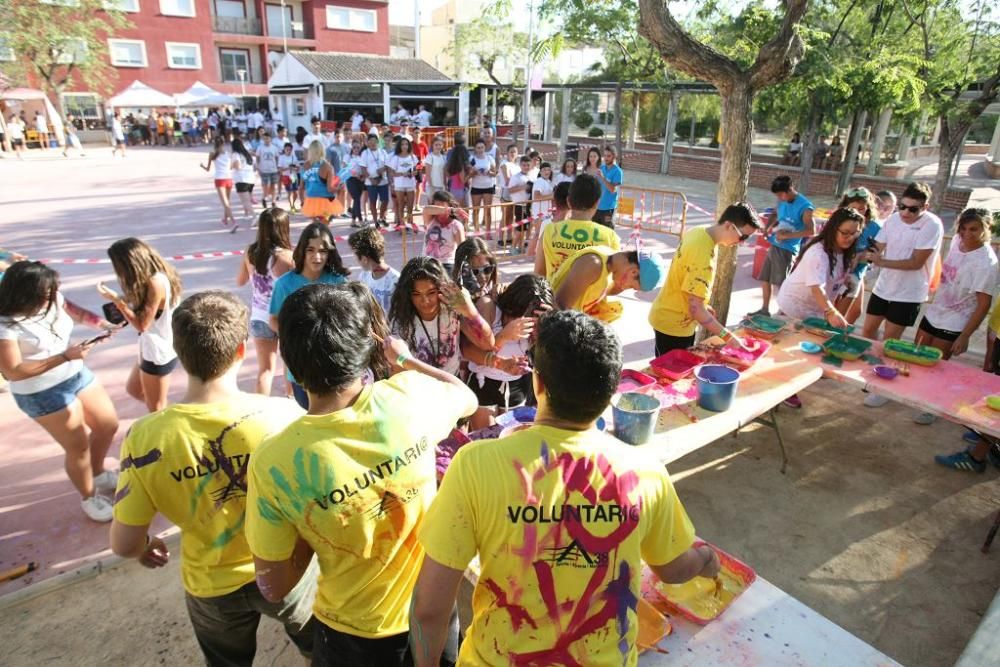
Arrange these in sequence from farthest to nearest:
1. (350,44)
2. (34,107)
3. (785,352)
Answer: (350,44) < (34,107) < (785,352)

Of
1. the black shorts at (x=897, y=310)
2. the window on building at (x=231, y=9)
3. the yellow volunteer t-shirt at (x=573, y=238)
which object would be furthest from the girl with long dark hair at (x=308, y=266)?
the window on building at (x=231, y=9)

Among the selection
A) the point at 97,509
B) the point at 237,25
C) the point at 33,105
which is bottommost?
the point at 97,509

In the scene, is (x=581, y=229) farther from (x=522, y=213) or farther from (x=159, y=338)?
(x=522, y=213)

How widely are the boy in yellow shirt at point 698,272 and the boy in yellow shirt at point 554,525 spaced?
283 centimetres

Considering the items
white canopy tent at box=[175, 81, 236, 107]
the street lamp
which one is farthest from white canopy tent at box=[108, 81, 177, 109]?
the street lamp

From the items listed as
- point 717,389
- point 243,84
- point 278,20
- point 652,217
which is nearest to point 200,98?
point 243,84

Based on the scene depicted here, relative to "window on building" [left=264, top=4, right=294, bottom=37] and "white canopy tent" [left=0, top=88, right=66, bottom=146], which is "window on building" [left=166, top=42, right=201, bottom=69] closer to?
"window on building" [left=264, top=4, right=294, bottom=37]

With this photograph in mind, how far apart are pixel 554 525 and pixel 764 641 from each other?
1.34 m

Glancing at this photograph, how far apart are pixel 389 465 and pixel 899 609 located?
133 inches

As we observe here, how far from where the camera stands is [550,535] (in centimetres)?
148

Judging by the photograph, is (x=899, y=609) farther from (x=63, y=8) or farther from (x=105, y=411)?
(x=63, y=8)

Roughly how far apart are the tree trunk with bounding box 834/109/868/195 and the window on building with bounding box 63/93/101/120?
38050 mm

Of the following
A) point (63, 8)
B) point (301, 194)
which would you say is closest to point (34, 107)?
point (63, 8)

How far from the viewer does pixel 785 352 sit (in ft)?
15.1
